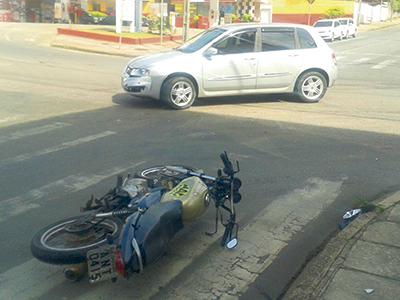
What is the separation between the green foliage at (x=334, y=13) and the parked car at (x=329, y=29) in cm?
1478

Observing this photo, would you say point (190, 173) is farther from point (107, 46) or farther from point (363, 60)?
point (107, 46)

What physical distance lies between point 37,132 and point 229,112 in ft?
12.3

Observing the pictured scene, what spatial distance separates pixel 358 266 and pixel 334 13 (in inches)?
1995

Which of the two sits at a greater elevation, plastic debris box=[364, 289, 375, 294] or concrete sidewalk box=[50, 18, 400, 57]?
concrete sidewalk box=[50, 18, 400, 57]

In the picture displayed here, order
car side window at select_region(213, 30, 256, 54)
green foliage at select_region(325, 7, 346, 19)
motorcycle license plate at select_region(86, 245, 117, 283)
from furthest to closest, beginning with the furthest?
green foliage at select_region(325, 7, 346, 19), car side window at select_region(213, 30, 256, 54), motorcycle license plate at select_region(86, 245, 117, 283)

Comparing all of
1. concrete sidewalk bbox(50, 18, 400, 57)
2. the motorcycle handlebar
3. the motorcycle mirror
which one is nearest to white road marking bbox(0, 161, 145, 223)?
the motorcycle handlebar

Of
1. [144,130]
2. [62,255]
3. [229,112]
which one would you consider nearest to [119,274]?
[62,255]

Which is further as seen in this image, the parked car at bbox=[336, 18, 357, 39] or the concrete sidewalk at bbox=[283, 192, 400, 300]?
the parked car at bbox=[336, 18, 357, 39]

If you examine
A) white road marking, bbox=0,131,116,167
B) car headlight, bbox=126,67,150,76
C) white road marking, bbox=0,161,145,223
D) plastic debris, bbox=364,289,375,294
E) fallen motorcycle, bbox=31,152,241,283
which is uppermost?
car headlight, bbox=126,67,150,76

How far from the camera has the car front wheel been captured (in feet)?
34.9

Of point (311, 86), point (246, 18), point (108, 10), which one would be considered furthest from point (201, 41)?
point (108, 10)

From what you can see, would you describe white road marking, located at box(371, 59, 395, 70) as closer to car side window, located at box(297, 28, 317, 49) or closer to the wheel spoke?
car side window, located at box(297, 28, 317, 49)

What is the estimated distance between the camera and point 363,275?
374 centimetres

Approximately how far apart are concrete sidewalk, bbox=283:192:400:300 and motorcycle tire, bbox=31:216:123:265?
143 centimetres
